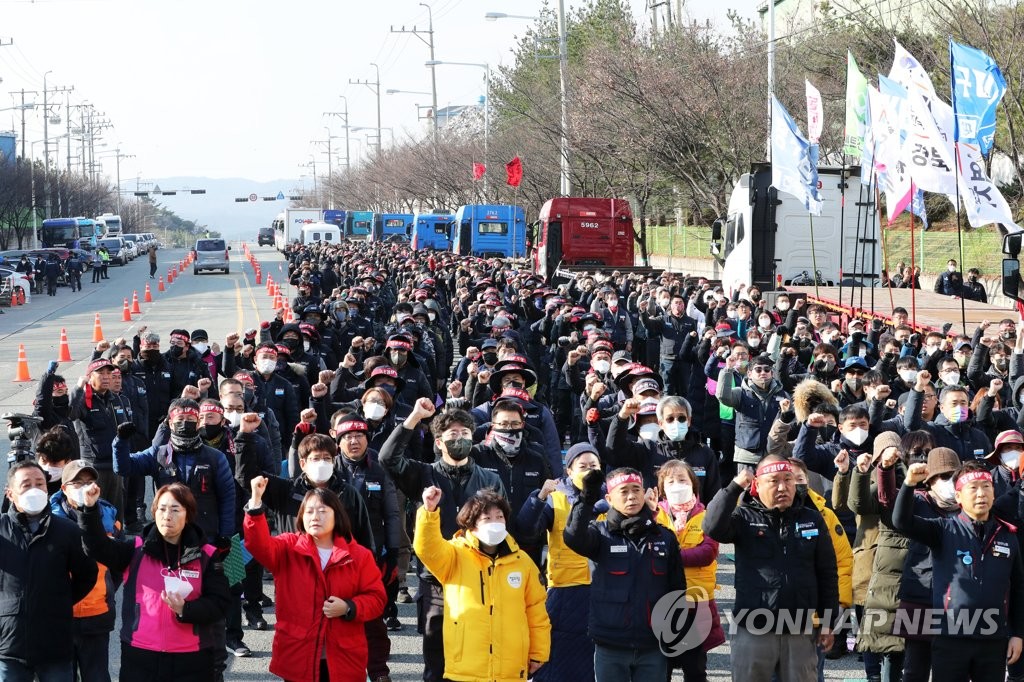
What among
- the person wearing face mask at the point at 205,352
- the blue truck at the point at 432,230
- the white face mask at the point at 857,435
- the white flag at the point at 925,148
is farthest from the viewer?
the blue truck at the point at 432,230

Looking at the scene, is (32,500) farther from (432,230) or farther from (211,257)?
(211,257)

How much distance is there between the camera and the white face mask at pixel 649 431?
335 inches

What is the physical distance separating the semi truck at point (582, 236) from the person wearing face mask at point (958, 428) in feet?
85.0

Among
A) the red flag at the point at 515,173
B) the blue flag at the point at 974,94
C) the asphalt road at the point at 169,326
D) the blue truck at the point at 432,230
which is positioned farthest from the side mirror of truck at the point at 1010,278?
the blue truck at the point at 432,230

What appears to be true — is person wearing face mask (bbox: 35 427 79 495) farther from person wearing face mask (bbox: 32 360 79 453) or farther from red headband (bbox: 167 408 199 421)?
person wearing face mask (bbox: 32 360 79 453)

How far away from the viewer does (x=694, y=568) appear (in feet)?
21.9

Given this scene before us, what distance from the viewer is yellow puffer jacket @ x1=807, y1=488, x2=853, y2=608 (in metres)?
Answer: 6.61

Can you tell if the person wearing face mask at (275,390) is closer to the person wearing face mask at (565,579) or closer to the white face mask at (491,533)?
the person wearing face mask at (565,579)

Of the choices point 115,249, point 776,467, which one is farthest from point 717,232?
point 115,249

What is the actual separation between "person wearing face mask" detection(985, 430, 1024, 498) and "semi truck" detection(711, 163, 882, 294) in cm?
1590

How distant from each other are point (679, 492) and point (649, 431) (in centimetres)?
179

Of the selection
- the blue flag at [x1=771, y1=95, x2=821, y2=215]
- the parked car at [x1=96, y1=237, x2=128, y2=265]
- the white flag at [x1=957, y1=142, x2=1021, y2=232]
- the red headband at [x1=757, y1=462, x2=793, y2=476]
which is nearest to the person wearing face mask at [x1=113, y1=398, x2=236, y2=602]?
the red headband at [x1=757, y1=462, x2=793, y2=476]

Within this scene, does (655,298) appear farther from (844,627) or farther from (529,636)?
(529,636)

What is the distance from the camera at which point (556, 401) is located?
1508 centimetres
